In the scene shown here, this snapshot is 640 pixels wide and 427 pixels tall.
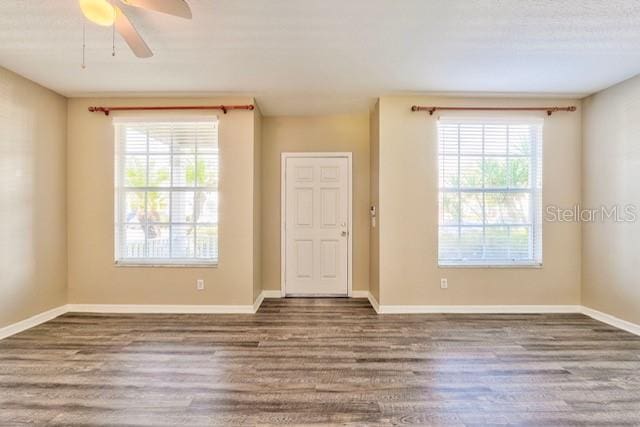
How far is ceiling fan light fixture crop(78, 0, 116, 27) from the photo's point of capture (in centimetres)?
186

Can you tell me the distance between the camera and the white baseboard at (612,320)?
3.33 m

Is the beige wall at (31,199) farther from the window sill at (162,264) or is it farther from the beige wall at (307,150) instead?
the beige wall at (307,150)

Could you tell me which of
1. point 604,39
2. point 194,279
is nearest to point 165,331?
point 194,279

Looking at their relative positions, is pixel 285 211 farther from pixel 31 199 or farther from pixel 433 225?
pixel 31 199

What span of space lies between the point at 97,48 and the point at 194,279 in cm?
249

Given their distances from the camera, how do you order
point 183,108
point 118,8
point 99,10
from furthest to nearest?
point 183,108 < point 118,8 < point 99,10

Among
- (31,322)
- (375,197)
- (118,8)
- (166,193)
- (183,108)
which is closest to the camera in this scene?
(118,8)

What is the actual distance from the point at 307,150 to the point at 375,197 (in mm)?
1206

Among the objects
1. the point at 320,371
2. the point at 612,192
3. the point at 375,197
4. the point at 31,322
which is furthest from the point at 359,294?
the point at 31,322

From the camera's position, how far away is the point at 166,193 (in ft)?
13.2

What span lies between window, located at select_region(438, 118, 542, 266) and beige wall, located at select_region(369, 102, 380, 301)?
734 millimetres

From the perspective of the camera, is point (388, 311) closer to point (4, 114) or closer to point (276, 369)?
point (276, 369)

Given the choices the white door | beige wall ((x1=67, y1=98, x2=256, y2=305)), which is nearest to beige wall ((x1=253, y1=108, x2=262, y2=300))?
beige wall ((x1=67, y1=98, x2=256, y2=305))

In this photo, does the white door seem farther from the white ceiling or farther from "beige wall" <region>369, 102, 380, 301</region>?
the white ceiling
